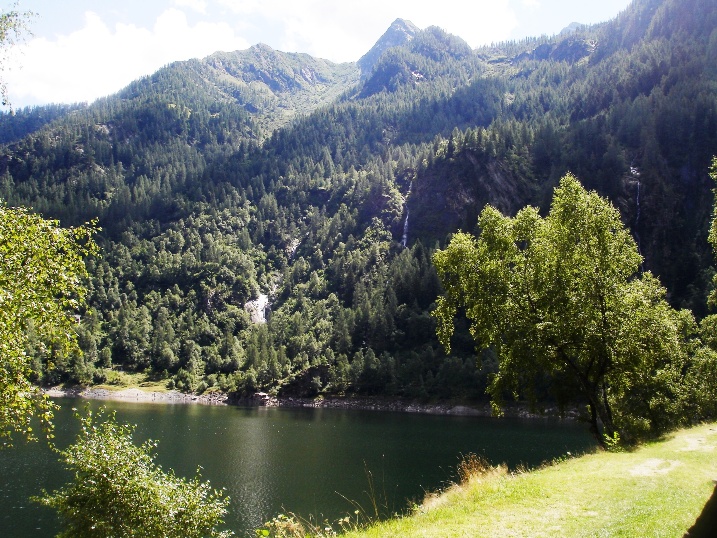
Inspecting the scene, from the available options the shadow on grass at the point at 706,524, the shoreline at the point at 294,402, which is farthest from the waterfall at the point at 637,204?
the shadow on grass at the point at 706,524

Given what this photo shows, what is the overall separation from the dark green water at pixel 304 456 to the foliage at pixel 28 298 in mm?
17492

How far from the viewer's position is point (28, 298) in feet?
37.2

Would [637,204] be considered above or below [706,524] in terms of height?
above

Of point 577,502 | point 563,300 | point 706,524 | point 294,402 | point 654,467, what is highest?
point 563,300

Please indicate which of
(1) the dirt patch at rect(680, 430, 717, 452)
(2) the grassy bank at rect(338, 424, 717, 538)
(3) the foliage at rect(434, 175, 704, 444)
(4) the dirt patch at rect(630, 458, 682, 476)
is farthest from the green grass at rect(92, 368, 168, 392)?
(4) the dirt patch at rect(630, 458, 682, 476)

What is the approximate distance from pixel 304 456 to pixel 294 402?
8354 cm

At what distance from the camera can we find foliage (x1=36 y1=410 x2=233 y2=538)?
17.8 meters

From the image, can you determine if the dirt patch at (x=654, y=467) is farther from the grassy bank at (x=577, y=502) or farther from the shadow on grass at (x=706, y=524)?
the shadow on grass at (x=706, y=524)

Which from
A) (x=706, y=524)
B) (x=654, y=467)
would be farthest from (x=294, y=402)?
(x=706, y=524)

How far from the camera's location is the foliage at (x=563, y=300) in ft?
77.5

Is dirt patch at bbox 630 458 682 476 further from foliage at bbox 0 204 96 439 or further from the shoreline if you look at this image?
the shoreline

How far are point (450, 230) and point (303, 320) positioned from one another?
6548 cm

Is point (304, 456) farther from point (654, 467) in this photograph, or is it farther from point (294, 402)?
point (294, 402)

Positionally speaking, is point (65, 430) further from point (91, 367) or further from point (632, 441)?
point (91, 367)
